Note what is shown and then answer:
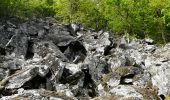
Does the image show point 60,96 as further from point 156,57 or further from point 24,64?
point 156,57

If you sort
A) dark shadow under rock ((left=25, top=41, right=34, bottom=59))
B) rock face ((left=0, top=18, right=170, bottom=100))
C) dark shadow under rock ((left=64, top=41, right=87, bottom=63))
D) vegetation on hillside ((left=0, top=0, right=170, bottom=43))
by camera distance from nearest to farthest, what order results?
rock face ((left=0, top=18, right=170, bottom=100))
dark shadow under rock ((left=25, top=41, right=34, bottom=59))
dark shadow under rock ((left=64, top=41, right=87, bottom=63))
vegetation on hillside ((left=0, top=0, right=170, bottom=43))

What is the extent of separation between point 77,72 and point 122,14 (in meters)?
39.5

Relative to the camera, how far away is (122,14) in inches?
3014

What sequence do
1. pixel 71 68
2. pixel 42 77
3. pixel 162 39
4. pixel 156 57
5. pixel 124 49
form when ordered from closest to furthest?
pixel 42 77 → pixel 71 68 → pixel 156 57 → pixel 124 49 → pixel 162 39

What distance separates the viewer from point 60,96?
30.4 m

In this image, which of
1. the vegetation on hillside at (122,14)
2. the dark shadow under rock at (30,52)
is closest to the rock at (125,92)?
the dark shadow under rock at (30,52)

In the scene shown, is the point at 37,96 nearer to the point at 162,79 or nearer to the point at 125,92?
the point at 125,92

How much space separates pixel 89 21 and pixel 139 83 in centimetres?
4878

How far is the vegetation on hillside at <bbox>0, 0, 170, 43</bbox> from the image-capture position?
7375cm

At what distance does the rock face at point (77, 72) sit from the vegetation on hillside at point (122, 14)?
16.8m

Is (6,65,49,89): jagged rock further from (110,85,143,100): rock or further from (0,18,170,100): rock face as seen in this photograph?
(110,85,143,100): rock

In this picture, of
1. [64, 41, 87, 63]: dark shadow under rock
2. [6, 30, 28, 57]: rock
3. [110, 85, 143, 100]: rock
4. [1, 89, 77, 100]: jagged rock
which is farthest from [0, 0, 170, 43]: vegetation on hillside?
[1, 89, 77, 100]: jagged rock

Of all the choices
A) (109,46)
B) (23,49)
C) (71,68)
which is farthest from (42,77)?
(109,46)

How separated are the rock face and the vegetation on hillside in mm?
16799
